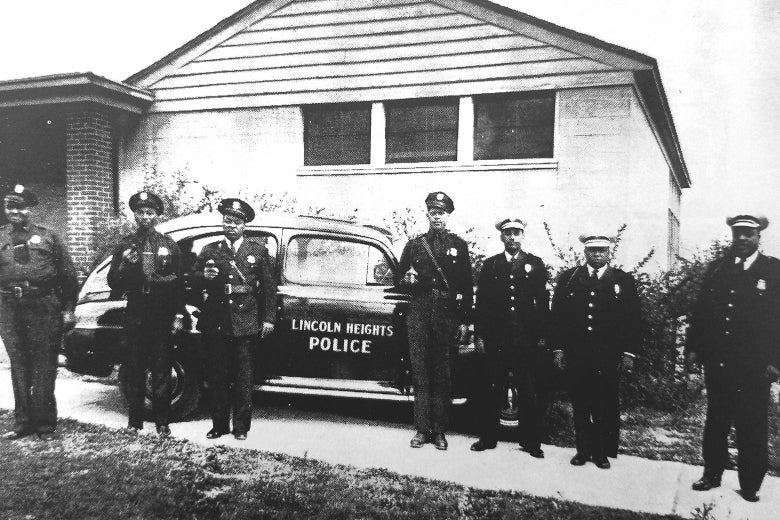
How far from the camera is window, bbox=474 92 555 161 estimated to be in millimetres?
7043

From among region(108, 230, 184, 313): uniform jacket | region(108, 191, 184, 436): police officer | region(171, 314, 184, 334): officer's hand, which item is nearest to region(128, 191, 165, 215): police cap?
region(108, 191, 184, 436): police officer

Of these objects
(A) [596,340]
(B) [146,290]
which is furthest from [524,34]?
(B) [146,290]

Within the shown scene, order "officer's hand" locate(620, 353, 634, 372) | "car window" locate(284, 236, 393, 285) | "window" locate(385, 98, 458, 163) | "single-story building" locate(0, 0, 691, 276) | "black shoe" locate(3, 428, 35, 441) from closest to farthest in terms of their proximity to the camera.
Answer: "officer's hand" locate(620, 353, 634, 372)
"black shoe" locate(3, 428, 35, 441)
"car window" locate(284, 236, 393, 285)
"single-story building" locate(0, 0, 691, 276)
"window" locate(385, 98, 458, 163)

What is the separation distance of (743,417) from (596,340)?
935 mm

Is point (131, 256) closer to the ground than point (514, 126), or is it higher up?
closer to the ground

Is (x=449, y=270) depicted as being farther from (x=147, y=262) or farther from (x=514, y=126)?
(x=514, y=126)

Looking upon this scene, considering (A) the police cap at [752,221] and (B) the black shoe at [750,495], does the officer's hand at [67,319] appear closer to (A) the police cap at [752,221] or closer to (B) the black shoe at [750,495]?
(A) the police cap at [752,221]

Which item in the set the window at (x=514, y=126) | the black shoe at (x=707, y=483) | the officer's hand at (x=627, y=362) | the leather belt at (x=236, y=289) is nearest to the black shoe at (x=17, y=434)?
the leather belt at (x=236, y=289)

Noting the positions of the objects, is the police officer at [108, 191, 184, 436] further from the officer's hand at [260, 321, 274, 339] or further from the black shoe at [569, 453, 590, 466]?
the black shoe at [569, 453, 590, 466]

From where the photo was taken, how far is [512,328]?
4277 mm

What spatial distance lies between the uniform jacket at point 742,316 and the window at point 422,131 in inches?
→ 171

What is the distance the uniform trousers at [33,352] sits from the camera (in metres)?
4.29

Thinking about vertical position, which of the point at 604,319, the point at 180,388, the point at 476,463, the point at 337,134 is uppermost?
the point at 337,134

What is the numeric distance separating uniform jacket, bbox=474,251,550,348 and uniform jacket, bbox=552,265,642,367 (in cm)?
25
